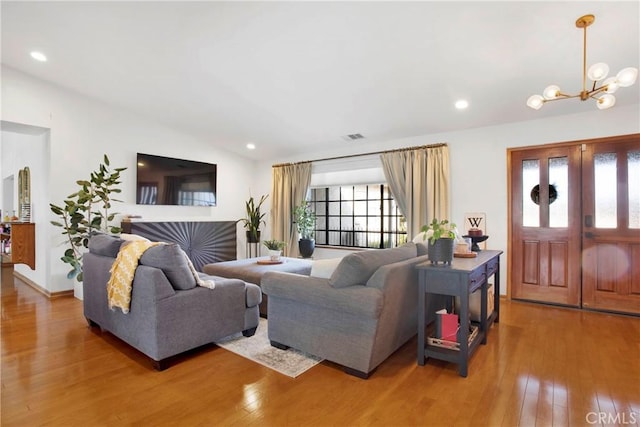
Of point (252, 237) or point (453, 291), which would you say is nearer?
point (453, 291)

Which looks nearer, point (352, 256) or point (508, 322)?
point (352, 256)

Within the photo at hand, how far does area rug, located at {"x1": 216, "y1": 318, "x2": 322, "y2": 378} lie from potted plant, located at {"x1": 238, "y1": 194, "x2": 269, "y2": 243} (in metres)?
3.80

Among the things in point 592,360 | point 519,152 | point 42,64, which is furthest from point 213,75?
point 592,360

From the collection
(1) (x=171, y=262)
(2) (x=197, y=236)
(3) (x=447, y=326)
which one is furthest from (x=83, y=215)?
(3) (x=447, y=326)

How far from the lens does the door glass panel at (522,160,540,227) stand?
4203mm

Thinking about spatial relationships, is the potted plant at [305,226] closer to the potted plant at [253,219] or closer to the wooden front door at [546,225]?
the potted plant at [253,219]

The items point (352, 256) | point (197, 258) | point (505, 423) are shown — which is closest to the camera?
point (505, 423)

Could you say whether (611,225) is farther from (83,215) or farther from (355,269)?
(83,215)

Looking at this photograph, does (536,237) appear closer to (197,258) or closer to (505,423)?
(505,423)

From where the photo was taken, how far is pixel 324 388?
2.11m

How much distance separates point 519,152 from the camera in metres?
4.30

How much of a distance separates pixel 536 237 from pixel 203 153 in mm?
5629

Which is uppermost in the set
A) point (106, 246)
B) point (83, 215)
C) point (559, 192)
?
point (559, 192)

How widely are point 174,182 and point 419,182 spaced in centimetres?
414
